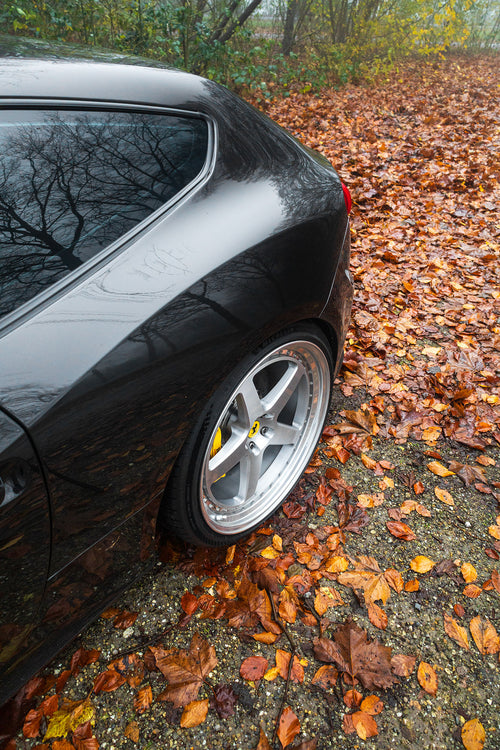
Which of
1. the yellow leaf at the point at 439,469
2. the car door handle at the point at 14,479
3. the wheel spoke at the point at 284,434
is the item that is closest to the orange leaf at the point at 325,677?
the wheel spoke at the point at 284,434

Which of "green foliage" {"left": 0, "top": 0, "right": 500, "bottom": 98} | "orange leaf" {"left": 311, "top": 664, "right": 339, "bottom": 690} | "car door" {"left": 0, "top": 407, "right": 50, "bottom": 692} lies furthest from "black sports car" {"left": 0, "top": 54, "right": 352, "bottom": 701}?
"green foliage" {"left": 0, "top": 0, "right": 500, "bottom": 98}

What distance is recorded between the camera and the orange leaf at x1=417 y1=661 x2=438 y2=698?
1.48 m

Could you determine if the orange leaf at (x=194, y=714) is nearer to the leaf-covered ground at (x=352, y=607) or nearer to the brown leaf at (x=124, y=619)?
the leaf-covered ground at (x=352, y=607)

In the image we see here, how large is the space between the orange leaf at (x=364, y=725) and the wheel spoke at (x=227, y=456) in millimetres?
849

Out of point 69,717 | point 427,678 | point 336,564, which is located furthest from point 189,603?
point 427,678

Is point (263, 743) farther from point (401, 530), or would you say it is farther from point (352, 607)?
point (401, 530)

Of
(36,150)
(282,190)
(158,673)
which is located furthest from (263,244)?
(158,673)

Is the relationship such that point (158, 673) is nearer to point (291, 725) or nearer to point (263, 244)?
point (291, 725)

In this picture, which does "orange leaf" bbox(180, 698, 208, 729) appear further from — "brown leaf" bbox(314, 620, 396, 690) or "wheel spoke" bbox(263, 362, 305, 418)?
"wheel spoke" bbox(263, 362, 305, 418)

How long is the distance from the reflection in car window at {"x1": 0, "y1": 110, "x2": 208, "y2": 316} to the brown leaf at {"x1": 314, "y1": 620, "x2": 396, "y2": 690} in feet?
4.81

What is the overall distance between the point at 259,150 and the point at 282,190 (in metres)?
0.16

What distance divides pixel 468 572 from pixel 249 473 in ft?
3.13

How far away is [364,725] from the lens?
141cm

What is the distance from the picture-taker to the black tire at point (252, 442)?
1.42 meters
